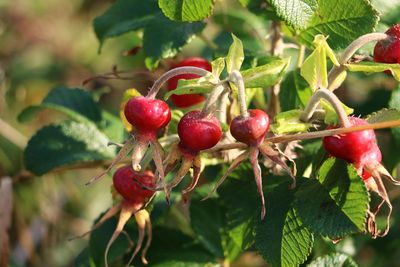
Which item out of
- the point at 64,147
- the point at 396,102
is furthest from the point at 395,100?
the point at 64,147

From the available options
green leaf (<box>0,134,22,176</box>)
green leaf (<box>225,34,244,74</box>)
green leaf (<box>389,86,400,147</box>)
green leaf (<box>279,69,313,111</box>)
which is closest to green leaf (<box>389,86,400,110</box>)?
green leaf (<box>389,86,400,147</box>)

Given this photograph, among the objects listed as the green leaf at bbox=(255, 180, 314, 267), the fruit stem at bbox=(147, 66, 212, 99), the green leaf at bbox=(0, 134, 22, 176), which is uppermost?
the fruit stem at bbox=(147, 66, 212, 99)

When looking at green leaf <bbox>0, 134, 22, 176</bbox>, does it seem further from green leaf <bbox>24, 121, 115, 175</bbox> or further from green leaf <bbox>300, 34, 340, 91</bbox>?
green leaf <bbox>300, 34, 340, 91</bbox>

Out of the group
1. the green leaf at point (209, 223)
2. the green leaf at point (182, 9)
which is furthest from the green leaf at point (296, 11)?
the green leaf at point (209, 223)

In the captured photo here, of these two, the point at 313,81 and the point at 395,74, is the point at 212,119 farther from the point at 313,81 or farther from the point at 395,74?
the point at 395,74

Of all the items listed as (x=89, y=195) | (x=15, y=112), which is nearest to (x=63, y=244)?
(x=89, y=195)
